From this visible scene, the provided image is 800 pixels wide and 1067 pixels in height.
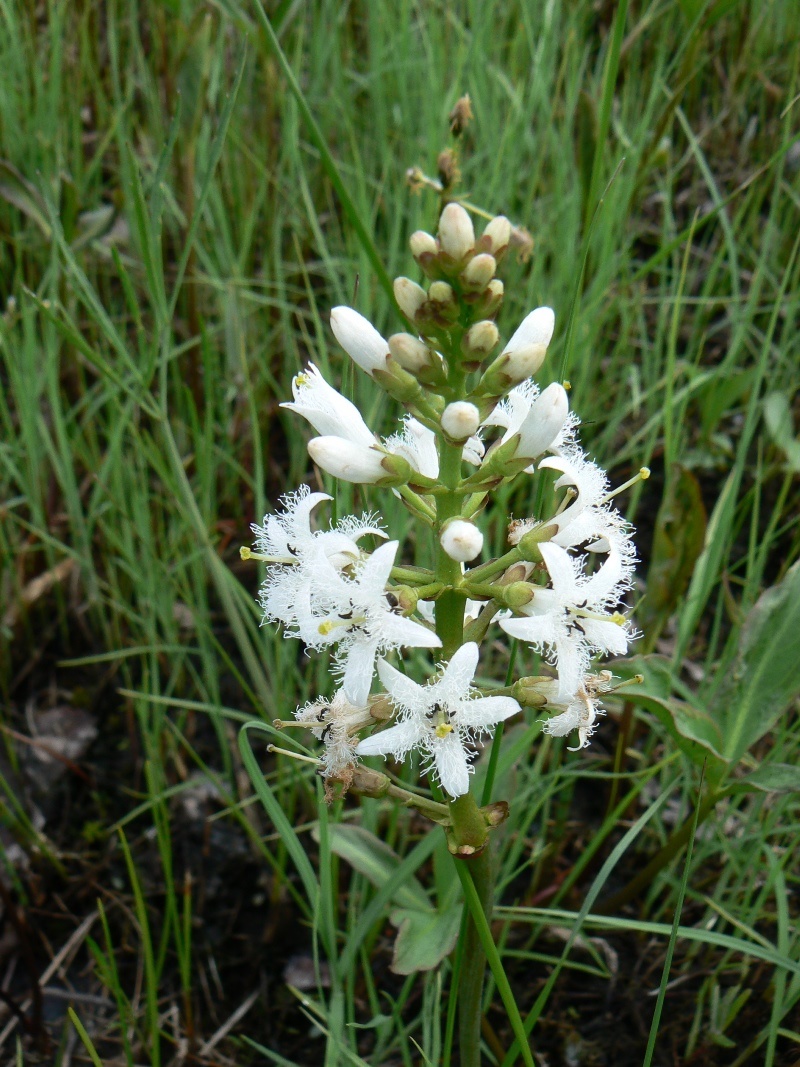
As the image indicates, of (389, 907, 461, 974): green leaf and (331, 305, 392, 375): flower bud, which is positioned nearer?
(331, 305, 392, 375): flower bud

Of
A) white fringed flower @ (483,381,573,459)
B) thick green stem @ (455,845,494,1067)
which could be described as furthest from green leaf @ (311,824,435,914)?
white fringed flower @ (483,381,573,459)

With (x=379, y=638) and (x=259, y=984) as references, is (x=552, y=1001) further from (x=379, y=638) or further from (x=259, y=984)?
(x=379, y=638)

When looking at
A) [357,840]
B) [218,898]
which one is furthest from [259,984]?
[357,840]

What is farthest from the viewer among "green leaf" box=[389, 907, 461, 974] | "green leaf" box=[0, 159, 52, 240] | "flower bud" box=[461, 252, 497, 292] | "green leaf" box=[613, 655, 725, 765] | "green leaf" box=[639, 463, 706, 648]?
"green leaf" box=[0, 159, 52, 240]

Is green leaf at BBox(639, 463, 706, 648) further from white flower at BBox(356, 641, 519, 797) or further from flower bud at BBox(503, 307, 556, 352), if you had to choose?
white flower at BBox(356, 641, 519, 797)

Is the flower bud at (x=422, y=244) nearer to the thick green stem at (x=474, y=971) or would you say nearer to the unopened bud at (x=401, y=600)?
the unopened bud at (x=401, y=600)

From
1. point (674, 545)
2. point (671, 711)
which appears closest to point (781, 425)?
point (674, 545)
